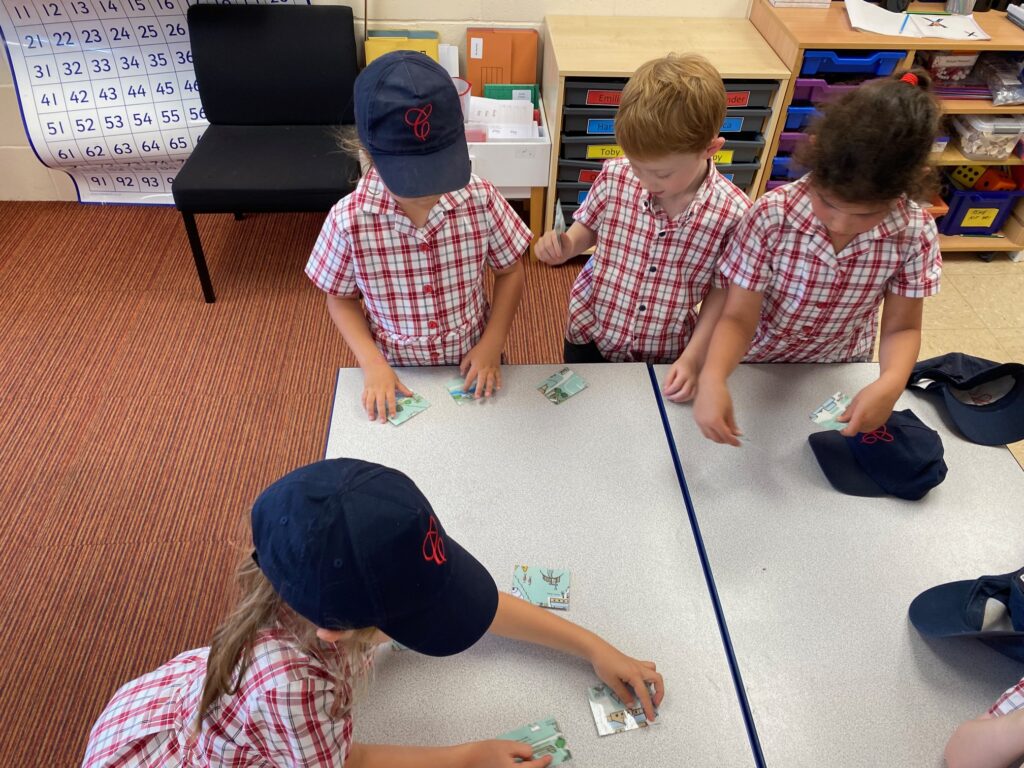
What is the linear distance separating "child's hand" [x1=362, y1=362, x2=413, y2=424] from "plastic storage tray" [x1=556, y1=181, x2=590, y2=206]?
61.4 inches

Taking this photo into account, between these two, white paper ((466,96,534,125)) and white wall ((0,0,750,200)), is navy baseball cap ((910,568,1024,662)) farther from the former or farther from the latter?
white wall ((0,0,750,200))

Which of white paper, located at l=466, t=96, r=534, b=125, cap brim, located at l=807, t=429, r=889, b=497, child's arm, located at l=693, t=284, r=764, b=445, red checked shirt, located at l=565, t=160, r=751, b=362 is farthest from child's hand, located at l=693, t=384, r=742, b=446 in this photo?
white paper, located at l=466, t=96, r=534, b=125

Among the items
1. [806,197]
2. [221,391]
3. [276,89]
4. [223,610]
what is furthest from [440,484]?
[276,89]

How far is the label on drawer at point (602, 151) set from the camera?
2518 millimetres

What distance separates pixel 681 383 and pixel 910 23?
1921mm

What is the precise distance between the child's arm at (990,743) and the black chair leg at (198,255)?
2435mm

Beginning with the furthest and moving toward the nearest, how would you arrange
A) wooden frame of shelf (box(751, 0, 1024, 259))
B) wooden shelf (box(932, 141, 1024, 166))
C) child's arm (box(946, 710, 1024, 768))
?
1. wooden shelf (box(932, 141, 1024, 166))
2. wooden frame of shelf (box(751, 0, 1024, 259))
3. child's arm (box(946, 710, 1024, 768))

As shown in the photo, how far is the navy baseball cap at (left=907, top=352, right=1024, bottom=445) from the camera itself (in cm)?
122

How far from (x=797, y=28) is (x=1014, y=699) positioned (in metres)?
2.19

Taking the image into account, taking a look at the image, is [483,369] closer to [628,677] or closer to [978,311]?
[628,677]

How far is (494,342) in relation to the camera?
54.4 inches

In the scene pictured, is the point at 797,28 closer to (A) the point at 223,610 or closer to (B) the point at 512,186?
(B) the point at 512,186

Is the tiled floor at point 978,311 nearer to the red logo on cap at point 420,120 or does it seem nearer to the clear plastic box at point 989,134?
the clear plastic box at point 989,134

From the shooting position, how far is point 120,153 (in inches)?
111
